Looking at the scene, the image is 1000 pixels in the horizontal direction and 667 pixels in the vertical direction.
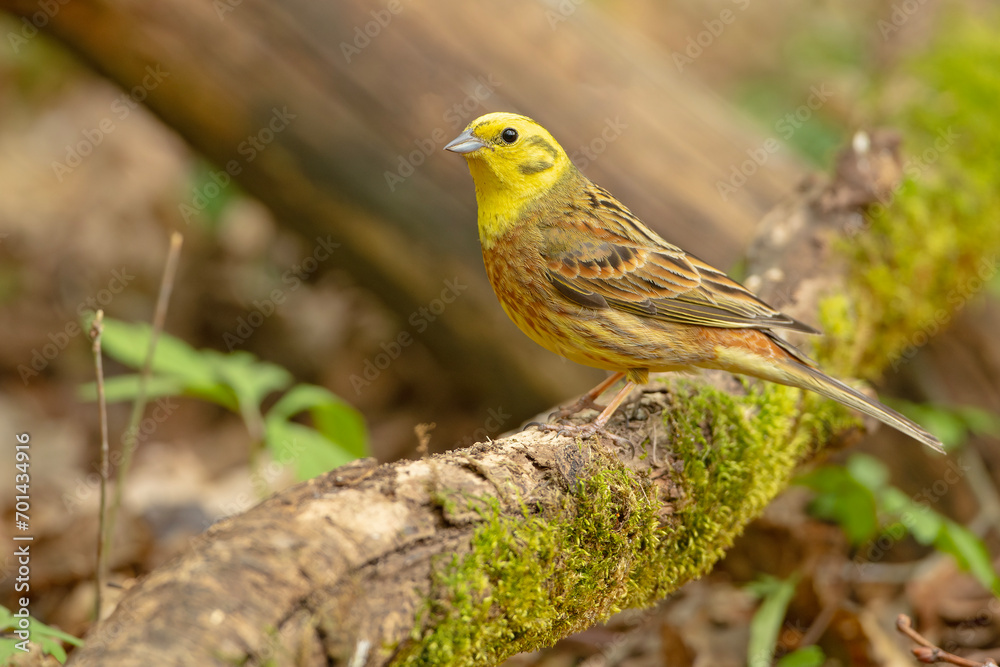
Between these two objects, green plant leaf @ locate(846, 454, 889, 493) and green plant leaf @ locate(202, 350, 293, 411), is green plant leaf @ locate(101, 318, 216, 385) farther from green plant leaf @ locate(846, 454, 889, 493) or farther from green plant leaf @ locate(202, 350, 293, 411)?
green plant leaf @ locate(846, 454, 889, 493)

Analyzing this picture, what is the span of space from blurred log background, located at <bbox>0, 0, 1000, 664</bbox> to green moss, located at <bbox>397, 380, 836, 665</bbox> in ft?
4.33

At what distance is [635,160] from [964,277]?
2.29 meters

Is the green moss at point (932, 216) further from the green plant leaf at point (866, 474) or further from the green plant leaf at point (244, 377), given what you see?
the green plant leaf at point (244, 377)

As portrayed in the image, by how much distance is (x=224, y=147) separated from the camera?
5.84 m

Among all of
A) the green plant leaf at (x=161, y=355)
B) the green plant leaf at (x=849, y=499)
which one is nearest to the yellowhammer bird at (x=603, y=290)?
the green plant leaf at (x=849, y=499)

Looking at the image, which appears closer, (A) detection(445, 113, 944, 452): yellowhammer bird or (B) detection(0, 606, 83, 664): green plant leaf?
(B) detection(0, 606, 83, 664): green plant leaf

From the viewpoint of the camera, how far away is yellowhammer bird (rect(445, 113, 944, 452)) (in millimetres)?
3463

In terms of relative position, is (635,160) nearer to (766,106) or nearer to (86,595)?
(86,595)

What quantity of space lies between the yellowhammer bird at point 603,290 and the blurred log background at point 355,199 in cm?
168

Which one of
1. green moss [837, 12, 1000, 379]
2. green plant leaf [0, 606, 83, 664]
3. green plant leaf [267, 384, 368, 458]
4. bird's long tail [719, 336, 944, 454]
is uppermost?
green moss [837, 12, 1000, 379]

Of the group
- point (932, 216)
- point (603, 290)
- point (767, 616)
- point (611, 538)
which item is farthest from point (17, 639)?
point (932, 216)

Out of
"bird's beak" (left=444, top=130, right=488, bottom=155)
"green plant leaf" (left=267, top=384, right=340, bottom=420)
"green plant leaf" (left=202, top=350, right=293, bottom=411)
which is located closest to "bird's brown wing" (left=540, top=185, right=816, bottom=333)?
"bird's beak" (left=444, top=130, right=488, bottom=155)

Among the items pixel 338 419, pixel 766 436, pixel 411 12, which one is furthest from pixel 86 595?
pixel 411 12

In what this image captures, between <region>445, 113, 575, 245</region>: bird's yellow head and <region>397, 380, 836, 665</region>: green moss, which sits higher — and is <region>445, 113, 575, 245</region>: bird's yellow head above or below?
above
